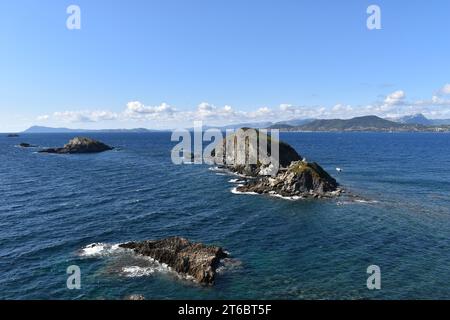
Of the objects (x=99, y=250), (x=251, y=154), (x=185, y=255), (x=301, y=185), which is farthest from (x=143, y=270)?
(x=251, y=154)

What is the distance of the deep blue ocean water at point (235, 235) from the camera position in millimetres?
38375

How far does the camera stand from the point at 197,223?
60531 millimetres

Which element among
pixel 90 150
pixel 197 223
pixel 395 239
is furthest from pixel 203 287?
pixel 90 150

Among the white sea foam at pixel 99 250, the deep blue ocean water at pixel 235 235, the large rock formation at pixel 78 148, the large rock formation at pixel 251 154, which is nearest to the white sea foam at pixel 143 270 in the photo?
the deep blue ocean water at pixel 235 235

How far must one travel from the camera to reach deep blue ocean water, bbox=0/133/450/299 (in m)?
38.4

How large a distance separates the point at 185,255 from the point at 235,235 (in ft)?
41.3

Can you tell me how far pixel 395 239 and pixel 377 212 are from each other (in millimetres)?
14176

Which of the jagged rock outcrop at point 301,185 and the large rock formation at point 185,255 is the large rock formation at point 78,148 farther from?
the large rock formation at point 185,255

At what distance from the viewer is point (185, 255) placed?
43375 millimetres

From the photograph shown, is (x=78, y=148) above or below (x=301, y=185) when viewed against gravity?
above

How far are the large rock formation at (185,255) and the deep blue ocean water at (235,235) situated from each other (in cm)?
144

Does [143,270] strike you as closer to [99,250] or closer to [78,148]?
[99,250]
